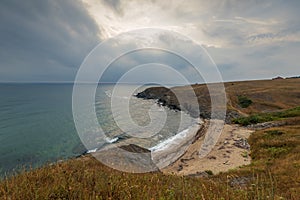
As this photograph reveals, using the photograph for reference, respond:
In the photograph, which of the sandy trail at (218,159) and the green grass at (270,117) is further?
the green grass at (270,117)

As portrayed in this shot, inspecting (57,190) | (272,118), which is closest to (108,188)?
(57,190)

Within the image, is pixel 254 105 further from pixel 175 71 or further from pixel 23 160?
pixel 23 160

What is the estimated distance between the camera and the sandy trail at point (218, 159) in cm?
1973

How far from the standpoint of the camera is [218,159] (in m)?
22.7

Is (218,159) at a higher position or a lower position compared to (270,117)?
lower

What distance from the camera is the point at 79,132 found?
42.5m

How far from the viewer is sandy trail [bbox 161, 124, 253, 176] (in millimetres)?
→ 19734

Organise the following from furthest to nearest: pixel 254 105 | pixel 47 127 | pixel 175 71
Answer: pixel 254 105 < pixel 47 127 < pixel 175 71

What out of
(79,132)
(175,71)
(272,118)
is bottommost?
(79,132)

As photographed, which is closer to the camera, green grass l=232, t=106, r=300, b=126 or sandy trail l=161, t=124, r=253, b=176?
sandy trail l=161, t=124, r=253, b=176

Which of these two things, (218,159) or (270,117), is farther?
(270,117)

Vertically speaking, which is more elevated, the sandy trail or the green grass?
the green grass

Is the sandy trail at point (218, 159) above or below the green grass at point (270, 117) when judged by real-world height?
below

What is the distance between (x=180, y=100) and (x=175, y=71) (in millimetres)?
74133
